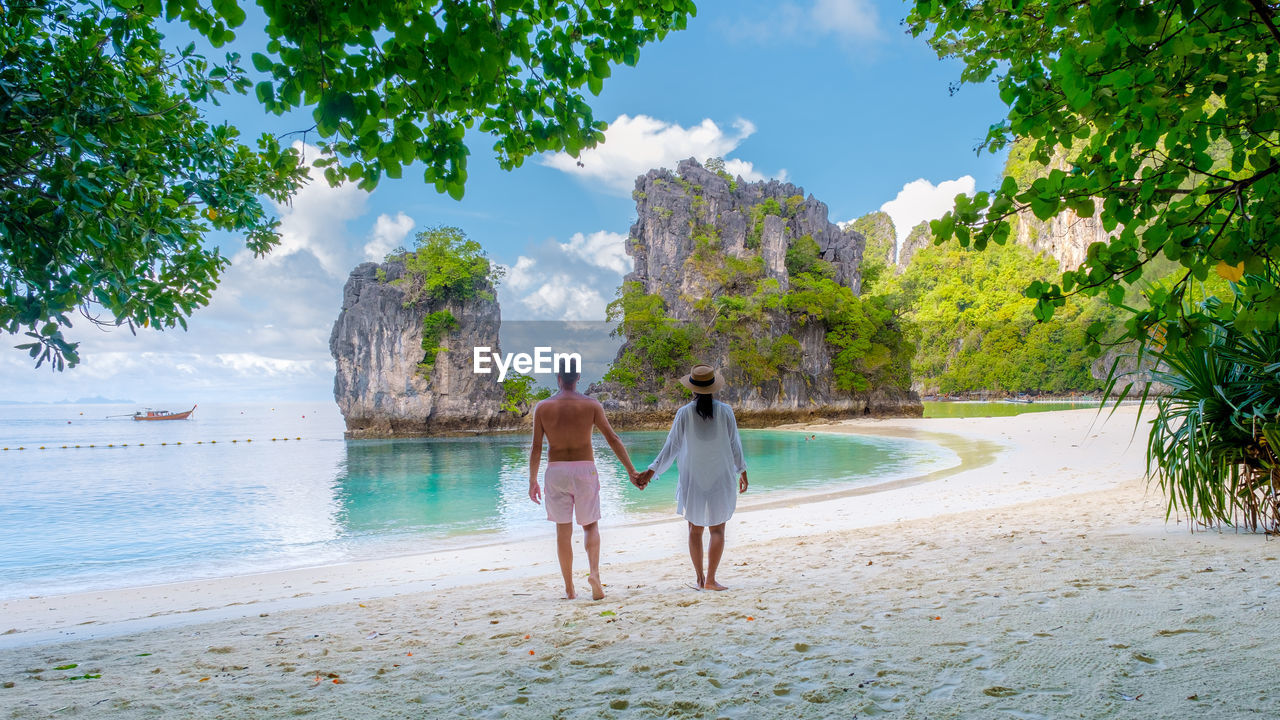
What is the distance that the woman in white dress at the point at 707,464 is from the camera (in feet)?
13.3

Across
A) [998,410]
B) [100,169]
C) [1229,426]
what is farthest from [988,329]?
[100,169]

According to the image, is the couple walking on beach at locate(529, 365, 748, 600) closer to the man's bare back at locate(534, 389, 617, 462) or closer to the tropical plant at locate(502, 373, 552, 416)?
the man's bare back at locate(534, 389, 617, 462)

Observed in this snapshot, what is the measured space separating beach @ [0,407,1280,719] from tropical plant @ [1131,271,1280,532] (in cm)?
33

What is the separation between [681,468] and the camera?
4.09 metres

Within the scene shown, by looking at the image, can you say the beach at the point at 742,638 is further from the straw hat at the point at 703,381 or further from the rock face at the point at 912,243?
the rock face at the point at 912,243

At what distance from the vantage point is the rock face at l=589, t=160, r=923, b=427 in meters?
40.7

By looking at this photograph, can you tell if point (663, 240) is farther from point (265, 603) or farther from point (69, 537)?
point (265, 603)

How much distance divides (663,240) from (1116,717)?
43.0 meters

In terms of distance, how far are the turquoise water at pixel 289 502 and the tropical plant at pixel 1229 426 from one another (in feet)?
23.0

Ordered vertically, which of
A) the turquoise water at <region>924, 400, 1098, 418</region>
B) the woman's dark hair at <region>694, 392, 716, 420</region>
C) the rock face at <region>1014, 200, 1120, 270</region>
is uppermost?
the rock face at <region>1014, 200, 1120, 270</region>

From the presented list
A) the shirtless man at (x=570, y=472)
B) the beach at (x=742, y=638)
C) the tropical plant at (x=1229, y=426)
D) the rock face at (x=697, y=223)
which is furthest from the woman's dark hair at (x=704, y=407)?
the rock face at (x=697, y=223)

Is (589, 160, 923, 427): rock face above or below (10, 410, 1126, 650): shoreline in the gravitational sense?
above

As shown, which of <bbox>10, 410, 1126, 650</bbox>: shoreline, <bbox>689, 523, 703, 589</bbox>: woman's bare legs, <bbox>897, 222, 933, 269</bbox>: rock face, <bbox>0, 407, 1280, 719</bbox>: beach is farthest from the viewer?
<bbox>897, 222, 933, 269</bbox>: rock face

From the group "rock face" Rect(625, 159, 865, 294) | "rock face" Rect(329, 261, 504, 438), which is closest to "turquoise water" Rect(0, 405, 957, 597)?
"rock face" Rect(329, 261, 504, 438)
